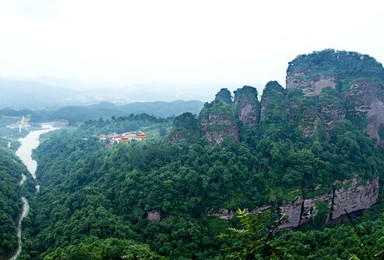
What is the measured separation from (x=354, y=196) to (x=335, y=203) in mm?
2782

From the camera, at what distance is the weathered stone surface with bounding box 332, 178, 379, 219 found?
29703 millimetres

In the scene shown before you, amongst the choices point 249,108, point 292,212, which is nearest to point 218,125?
point 249,108

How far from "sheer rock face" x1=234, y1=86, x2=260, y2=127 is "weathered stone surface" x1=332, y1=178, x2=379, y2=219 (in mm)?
13420

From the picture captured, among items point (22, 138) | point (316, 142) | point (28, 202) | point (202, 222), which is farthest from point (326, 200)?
point (22, 138)

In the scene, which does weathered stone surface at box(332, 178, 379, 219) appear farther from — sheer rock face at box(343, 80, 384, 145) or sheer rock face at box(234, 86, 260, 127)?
sheer rock face at box(234, 86, 260, 127)

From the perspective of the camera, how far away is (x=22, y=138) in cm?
7581

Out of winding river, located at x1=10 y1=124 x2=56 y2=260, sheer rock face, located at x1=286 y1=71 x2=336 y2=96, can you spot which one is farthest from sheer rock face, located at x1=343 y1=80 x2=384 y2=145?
winding river, located at x1=10 y1=124 x2=56 y2=260

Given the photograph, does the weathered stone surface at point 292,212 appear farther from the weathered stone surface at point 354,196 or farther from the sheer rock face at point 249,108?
the sheer rock face at point 249,108

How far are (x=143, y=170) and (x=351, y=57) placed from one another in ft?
119

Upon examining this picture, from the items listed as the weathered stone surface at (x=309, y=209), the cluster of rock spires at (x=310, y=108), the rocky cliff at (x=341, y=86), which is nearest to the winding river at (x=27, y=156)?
the cluster of rock spires at (x=310, y=108)

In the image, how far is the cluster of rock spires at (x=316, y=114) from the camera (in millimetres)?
30016

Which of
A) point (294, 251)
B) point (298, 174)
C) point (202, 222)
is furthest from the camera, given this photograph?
point (298, 174)

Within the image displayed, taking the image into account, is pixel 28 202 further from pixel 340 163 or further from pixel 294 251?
pixel 340 163

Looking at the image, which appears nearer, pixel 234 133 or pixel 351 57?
pixel 234 133
